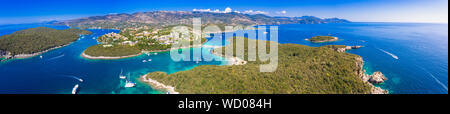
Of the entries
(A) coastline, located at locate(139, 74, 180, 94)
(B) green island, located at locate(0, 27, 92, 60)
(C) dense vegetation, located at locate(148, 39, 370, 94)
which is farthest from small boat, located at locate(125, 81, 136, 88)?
(B) green island, located at locate(0, 27, 92, 60)

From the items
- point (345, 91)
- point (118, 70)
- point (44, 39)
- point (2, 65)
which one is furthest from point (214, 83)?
point (44, 39)

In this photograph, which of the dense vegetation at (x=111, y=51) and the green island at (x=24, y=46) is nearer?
the dense vegetation at (x=111, y=51)

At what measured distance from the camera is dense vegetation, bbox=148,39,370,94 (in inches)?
683

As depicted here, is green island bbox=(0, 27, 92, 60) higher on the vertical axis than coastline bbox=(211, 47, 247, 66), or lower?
higher

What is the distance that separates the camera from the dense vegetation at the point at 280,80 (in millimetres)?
17344

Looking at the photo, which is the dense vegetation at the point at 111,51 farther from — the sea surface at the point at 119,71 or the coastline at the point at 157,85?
the coastline at the point at 157,85

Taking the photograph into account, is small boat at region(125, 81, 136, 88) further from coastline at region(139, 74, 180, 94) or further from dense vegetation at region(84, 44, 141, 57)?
dense vegetation at region(84, 44, 141, 57)

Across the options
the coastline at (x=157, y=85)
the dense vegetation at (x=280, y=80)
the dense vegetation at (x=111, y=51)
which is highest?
the dense vegetation at (x=111, y=51)

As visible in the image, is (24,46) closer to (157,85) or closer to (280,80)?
(157,85)

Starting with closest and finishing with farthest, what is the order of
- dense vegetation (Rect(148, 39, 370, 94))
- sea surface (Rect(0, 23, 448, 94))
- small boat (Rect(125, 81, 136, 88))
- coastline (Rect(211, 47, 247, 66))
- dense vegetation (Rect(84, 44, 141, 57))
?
Result: dense vegetation (Rect(148, 39, 370, 94)) → sea surface (Rect(0, 23, 448, 94)) → small boat (Rect(125, 81, 136, 88)) → coastline (Rect(211, 47, 247, 66)) → dense vegetation (Rect(84, 44, 141, 57))

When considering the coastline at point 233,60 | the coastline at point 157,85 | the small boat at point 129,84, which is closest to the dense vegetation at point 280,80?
the coastline at point 157,85

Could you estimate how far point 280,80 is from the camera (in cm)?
1858
